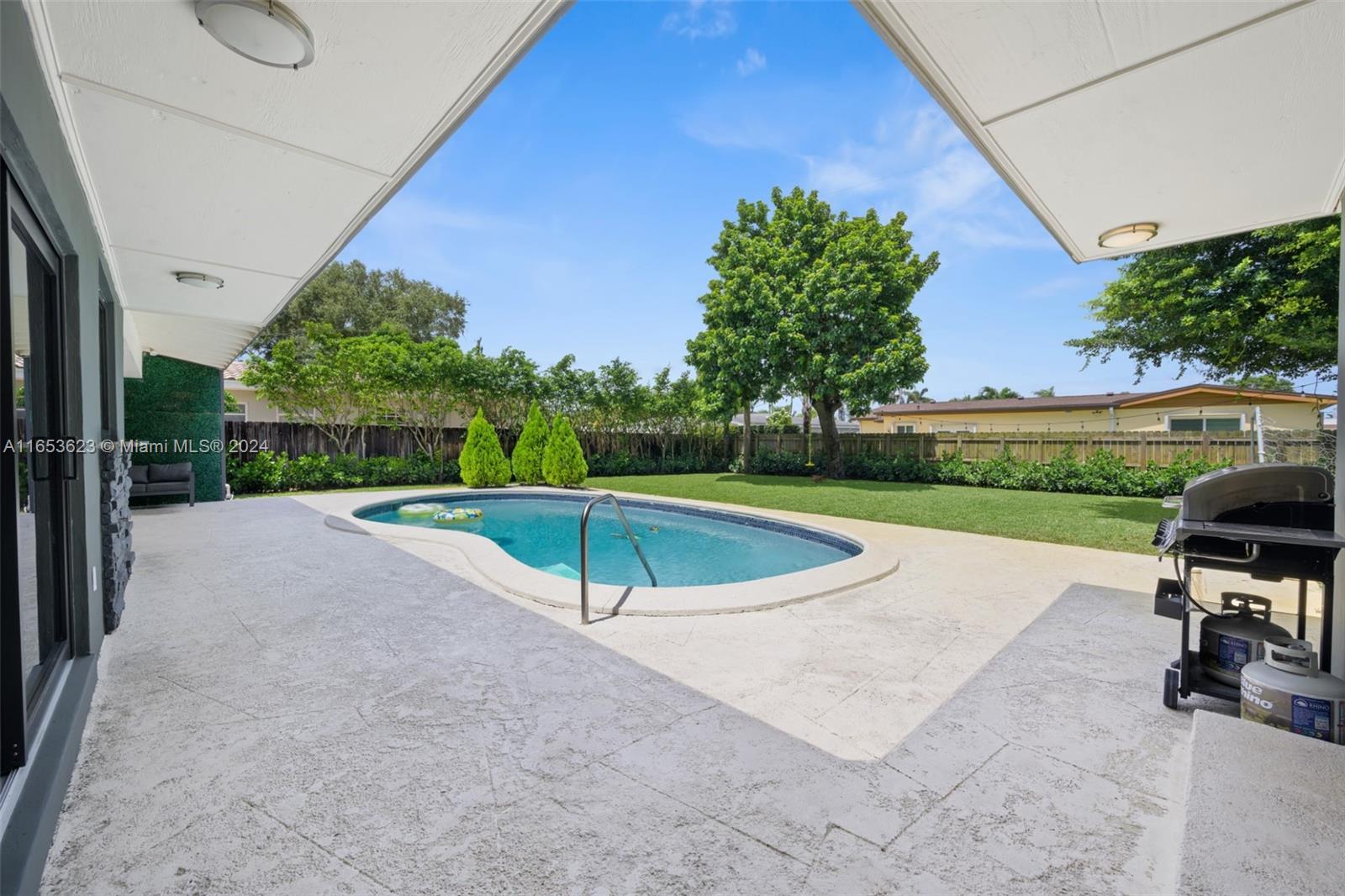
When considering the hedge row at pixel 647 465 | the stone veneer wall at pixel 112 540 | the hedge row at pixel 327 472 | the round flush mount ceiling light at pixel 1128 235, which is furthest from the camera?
the hedge row at pixel 647 465

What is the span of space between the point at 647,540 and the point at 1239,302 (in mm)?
8369

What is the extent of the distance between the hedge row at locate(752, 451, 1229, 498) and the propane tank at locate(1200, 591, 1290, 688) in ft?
30.3

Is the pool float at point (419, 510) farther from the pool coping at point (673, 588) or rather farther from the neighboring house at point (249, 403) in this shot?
the neighboring house at point (249, 403)

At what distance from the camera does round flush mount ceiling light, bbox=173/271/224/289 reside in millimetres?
4160

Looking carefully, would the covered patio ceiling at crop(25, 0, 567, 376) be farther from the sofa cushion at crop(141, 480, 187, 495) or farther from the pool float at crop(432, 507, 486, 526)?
the sofa cushion at crop(141, 480, 187, 495)

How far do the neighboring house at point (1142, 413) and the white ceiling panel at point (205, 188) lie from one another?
17.1m

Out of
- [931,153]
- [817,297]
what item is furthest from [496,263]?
[931,153]

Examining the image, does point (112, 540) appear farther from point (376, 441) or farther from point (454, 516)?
point (376, 441)

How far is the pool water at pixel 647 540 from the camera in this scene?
6785mm

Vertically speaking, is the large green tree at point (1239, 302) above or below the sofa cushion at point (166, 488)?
above

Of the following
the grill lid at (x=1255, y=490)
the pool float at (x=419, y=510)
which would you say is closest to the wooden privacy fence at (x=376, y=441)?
the pool float at (x=419, y=510)

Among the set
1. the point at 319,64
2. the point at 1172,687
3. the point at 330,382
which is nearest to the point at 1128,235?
the point at 1172,687

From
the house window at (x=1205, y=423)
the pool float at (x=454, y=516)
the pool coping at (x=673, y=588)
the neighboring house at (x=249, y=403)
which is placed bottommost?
the pool float at (x=454, y=516)

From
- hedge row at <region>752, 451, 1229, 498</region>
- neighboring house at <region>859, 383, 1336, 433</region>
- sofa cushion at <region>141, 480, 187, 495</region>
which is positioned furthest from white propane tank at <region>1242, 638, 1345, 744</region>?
neighboring house at <region>859, 383, 1336, 433</region>
